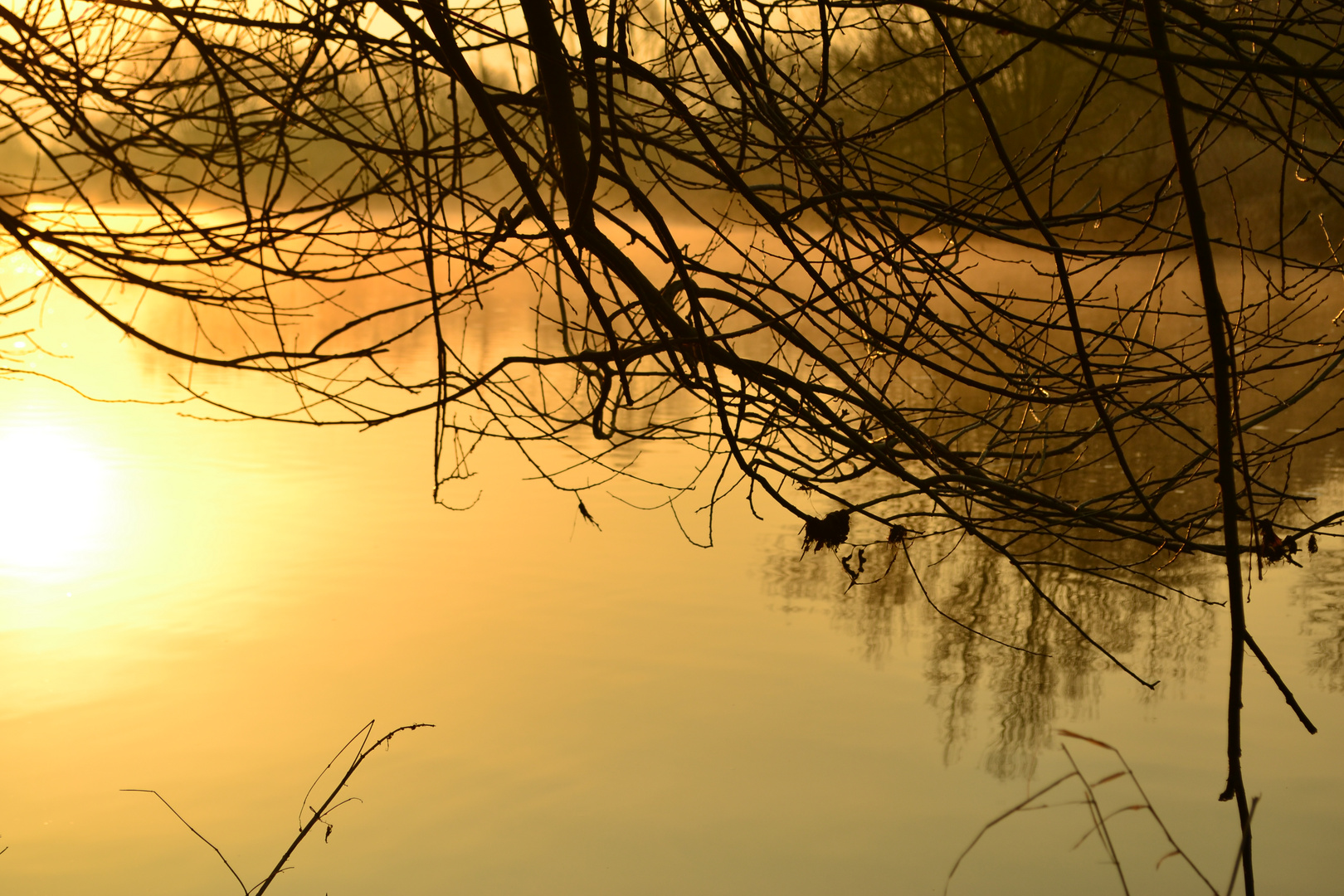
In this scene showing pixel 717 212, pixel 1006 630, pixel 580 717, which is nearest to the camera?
pixel 717 212

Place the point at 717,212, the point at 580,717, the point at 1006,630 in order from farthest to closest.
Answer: the point at 1006,630
the point at 580,717
the point at 717,212

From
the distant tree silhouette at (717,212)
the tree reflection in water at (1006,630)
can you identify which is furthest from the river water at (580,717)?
the distant tree silhouette at (717,212)

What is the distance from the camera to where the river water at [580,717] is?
375cm

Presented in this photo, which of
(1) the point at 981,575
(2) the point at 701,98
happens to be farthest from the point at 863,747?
(2) the point at 701,98

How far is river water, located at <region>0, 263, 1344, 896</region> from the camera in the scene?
12.3 feet

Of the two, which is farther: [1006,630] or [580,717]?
[1006,630]

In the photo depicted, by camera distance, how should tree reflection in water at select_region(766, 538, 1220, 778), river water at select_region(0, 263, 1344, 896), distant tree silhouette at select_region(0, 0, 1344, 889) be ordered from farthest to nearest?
tree reflection in water at select_region(766, 538, 1220, 778), river water at select_region(0, 263, 1344, 896), distant tree silhouette at select_region(0, 0, 1344, 889)

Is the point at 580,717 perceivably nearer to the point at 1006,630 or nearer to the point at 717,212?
the point at 1006,630

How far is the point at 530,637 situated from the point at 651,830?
63.5 inches

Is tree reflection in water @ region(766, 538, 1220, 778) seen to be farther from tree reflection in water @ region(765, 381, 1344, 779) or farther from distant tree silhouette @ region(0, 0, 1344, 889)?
distant tree silhouette @ region(0, 0, 1344, 889)

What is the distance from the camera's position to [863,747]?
14.8 ft

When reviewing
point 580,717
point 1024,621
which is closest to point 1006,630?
point 1024,621

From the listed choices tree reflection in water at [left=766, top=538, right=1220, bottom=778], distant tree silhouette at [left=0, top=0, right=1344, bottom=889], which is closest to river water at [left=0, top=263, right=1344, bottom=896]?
tree reflection in water at [left=766, top=538, right=1220, bottom=778]

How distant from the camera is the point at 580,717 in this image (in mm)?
4656
